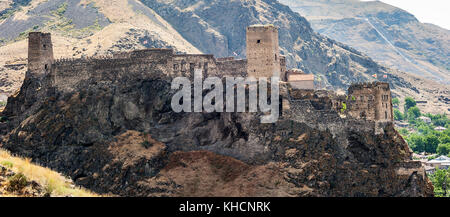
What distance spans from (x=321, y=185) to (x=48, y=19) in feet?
394

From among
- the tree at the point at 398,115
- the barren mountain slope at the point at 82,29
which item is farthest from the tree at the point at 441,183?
the tree at the point at 398,115

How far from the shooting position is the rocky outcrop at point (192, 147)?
2687 inches

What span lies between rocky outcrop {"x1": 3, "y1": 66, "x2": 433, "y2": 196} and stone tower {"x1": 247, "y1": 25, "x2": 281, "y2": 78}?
7.34 m

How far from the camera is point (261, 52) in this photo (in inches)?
3145

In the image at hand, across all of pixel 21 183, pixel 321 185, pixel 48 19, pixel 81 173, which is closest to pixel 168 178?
pixel 81 173

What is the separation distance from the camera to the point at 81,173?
74.2 metres

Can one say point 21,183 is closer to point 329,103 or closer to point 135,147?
point 135,147

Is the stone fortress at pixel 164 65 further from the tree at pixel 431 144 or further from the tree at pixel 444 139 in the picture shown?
the tree at pixel 444 139

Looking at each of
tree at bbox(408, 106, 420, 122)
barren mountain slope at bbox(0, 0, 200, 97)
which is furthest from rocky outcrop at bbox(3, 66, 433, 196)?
tree at bbox(408, 106, 420, 122)

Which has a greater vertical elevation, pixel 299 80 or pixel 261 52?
pixel 261 52

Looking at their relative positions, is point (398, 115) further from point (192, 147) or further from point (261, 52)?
point (192, 147)

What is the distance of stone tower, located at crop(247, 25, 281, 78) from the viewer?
7975 cm

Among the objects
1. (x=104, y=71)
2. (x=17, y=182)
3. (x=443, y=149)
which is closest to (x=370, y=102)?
(x=104, y=71)

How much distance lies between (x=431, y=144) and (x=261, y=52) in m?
92.0
